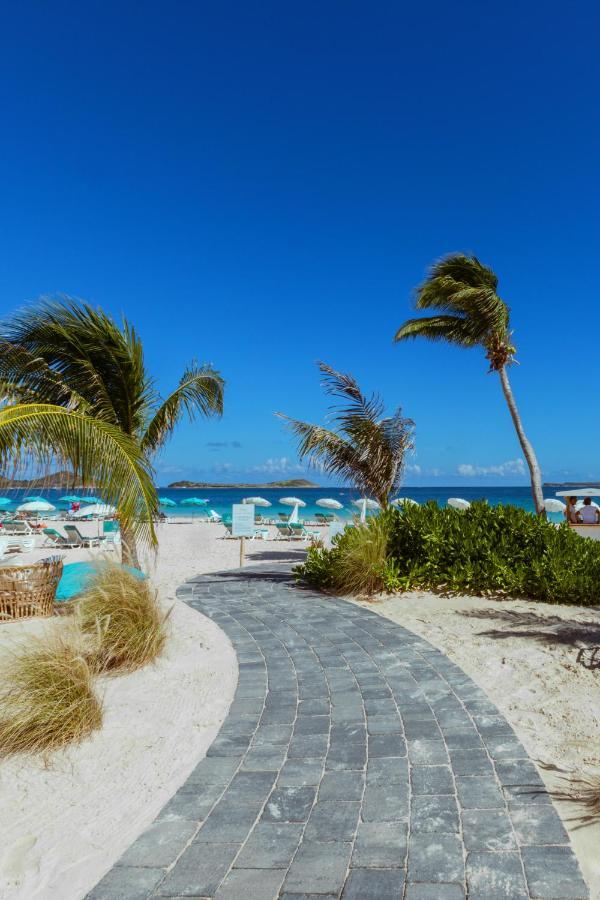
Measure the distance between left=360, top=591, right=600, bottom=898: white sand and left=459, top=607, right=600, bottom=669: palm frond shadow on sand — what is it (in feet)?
0.04

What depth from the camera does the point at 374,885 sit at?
7.54 feet

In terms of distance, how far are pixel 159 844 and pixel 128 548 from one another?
6.00m

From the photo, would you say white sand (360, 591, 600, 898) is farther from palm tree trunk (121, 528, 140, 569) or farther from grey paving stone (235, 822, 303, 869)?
palm tree trunk (121, 528, 140, 569)

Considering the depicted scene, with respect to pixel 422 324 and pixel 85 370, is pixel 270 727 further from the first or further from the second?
pixel 422 324

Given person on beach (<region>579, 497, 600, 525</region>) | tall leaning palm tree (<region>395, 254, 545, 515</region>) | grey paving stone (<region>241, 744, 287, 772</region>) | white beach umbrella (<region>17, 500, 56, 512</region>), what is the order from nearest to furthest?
grey paving stone (<region>241, 744, 287, 772</region>) < tall leaning palm tree (<region>395, 254, 545, 515</region>) < person on beach (<region>579, 497, 600, 525</region>) < white beach umbrella (<region>17, 500, 56, 512</region>)

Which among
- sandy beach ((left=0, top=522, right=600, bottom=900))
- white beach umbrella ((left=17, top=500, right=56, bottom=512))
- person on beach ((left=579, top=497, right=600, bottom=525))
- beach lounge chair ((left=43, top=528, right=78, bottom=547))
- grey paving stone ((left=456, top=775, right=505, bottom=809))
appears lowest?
beach lounge chair ((left=43, top=528, right=78, bottom=547))

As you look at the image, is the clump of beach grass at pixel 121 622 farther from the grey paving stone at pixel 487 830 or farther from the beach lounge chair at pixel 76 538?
the beach lounge chair at pixel 76 538

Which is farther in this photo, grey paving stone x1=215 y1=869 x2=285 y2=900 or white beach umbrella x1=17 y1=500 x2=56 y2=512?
white beach umbrella x1=17 y1=500 x2=56 y2=512

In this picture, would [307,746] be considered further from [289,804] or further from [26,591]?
[26,591]

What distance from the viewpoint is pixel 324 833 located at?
2656 mm

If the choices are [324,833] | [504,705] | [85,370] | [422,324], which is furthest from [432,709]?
[422,324]

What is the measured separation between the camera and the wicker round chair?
7.24 m

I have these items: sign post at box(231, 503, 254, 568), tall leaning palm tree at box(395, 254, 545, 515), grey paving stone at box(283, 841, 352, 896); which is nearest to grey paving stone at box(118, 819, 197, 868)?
grey paving stone at box(283, 841, 352, 896)

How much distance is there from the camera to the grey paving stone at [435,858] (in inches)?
91.8
